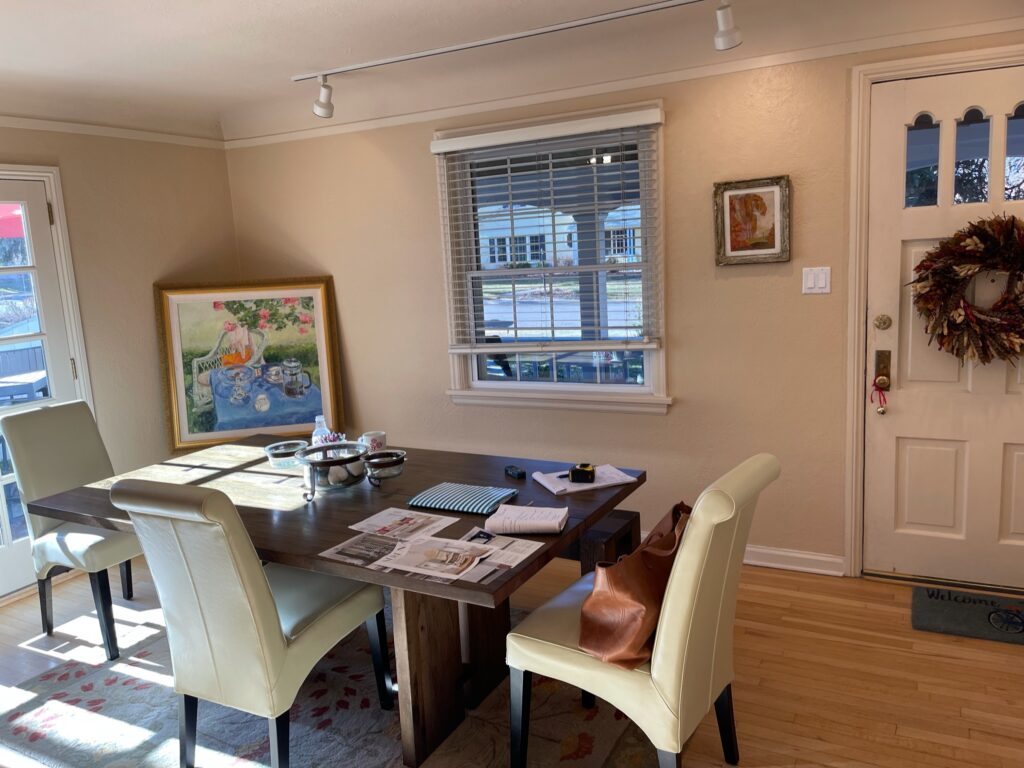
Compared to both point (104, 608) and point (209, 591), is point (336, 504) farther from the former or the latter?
point (104, 608)

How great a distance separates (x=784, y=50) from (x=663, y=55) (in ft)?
1.64

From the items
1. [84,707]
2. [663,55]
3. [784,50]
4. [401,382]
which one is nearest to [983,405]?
[784,50]

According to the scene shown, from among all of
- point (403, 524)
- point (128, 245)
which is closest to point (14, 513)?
point (128, 245)

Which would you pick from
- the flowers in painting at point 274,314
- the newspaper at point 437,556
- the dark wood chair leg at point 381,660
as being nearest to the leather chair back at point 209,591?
the newspaper at point 437,556

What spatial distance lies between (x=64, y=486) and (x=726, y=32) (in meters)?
3.08

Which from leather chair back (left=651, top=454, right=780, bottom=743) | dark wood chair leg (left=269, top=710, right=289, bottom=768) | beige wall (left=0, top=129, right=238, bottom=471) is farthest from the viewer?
beige wall (left=0, top=129, right=238, bottom=471)

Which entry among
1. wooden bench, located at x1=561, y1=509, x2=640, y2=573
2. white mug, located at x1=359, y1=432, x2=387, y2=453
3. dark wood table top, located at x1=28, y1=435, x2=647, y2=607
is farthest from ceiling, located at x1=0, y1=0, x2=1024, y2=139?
wooden bench, located at x1=561, y1=509, x2=640, y2=573

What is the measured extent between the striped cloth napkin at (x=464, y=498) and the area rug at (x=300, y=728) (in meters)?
0.68

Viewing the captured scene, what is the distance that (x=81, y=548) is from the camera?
2865 mm

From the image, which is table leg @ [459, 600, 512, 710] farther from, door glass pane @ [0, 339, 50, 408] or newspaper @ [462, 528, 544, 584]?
door glass pane @ [0, 339, 50, 408]

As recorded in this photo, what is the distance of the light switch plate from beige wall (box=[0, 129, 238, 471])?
3259 mm

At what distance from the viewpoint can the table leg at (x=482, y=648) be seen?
2473 mm

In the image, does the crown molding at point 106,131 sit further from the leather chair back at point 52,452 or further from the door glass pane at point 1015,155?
the door glass pane at point 1015,155

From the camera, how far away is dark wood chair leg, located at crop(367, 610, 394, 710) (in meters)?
2.49
